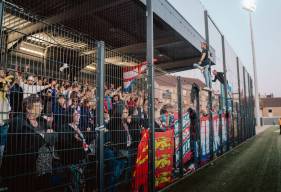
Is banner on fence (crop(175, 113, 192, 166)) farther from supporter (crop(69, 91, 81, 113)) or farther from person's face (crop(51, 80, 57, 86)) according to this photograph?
person's face (crop(51, 80, 57, 86))

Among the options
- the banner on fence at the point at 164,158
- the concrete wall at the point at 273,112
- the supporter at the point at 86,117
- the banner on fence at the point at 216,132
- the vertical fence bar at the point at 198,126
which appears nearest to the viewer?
the supporter at the point at 86,117

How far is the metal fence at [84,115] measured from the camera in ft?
7.42

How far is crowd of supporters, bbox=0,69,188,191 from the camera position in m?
2.30

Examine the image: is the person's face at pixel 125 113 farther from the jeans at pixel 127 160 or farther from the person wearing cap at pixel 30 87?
the person wearing cap at pixel 30 87

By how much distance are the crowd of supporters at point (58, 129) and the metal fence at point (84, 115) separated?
0.01 metres

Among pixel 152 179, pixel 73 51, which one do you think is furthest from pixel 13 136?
pixel 152 179

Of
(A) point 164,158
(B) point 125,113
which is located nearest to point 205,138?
(A) point 164,158

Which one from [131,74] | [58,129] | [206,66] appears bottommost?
[58,129]

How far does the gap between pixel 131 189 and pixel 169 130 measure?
61.1 inches

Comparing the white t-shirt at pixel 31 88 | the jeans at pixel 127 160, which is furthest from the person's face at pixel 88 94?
the jeans at pixel 127 160

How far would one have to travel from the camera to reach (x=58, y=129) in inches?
105

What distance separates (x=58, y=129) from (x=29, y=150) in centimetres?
42

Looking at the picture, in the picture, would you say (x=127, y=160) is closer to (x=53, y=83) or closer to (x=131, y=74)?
(x=131, y=74)

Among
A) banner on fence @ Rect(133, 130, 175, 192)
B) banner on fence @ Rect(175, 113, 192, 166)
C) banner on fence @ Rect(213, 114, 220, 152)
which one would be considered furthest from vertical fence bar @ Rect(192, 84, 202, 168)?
banner on fence @ Rect(213, 114, 220, 152)
